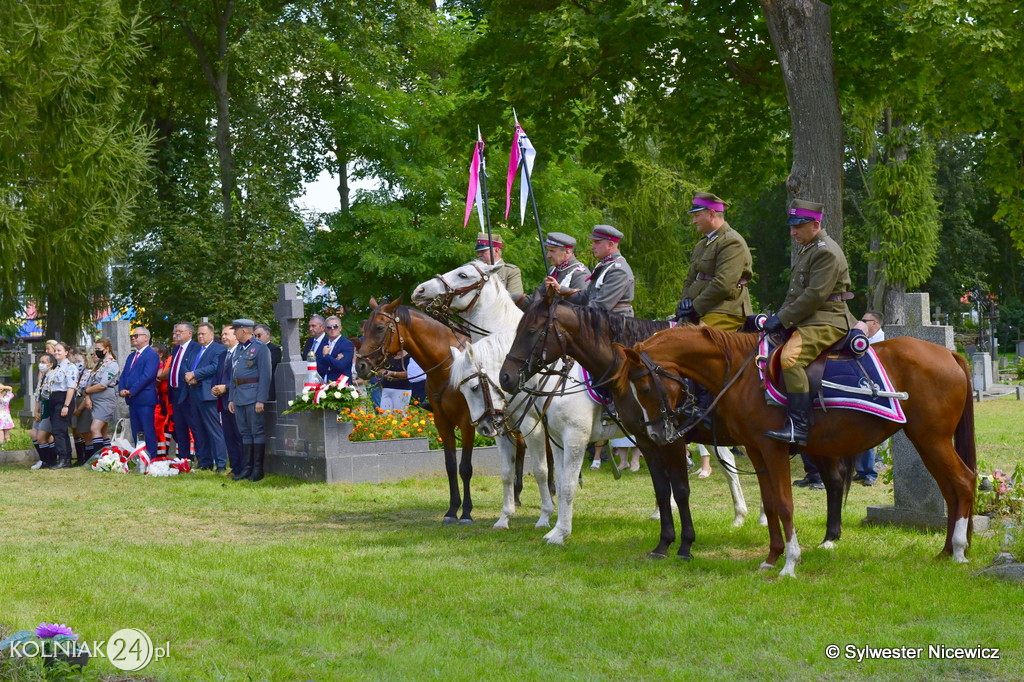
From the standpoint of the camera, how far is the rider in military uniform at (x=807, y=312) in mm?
8328

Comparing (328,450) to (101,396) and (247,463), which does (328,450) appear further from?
(101,396)

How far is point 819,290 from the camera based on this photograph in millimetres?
8461

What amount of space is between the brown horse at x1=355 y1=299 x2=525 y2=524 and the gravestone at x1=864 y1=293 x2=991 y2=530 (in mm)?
3969

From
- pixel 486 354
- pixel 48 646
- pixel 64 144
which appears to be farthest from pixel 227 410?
pixel 64 144

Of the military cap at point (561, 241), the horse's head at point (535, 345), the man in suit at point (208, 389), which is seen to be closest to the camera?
the horse's head at point (535, 345)

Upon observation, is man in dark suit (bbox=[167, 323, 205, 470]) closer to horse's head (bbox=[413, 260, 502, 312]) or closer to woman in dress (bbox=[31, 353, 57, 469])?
woman in dress (bbox=[31, 353, 57, 469])

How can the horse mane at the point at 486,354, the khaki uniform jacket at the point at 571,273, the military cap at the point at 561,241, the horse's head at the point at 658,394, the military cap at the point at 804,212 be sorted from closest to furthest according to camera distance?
1. the horse's head at the point at 658,394
2. the military cap at the point at 804,212
3. the horse mane at the point at 486,354
4. the khaki uniform jacket at the point at 571,273
5. the military cap at the point at 561,241

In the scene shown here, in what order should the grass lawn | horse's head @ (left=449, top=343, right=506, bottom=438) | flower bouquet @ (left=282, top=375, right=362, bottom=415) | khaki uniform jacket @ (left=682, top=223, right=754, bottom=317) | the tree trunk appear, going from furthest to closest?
the tree trunk → flower bouquet @ (left=282, top=375, right=362, bottom=415) → horse's head @ (left=449, top=343, right=506, bottom=438) → khaki uniform jacket @ (left=682, top=223, right=754, bottom=317) → the grass lawn

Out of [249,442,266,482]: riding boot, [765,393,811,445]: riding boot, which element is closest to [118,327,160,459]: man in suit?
[249,442,266,482]: riding boot

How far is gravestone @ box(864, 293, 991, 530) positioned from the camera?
973 centimetres

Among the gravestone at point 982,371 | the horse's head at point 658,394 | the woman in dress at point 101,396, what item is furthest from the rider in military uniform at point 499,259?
the gravestone at point 982,371

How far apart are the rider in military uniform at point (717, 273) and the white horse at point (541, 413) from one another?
51.2 inches

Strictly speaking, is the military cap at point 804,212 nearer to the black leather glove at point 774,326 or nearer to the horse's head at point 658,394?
the black leather glove at point 774,326

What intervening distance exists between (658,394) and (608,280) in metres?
2.14
